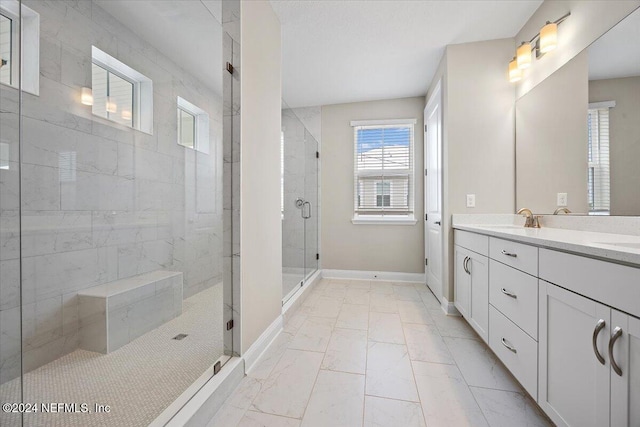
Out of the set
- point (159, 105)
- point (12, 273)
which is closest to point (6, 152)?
point (12, 273)

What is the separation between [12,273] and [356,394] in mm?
1575

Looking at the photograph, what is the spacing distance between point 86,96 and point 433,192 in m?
3.02

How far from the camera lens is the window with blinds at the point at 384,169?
3701mm

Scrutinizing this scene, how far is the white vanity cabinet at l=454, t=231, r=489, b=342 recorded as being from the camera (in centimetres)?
178

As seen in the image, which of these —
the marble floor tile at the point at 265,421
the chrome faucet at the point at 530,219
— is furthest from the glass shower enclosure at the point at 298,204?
the chrome faucet at the point at 530,219

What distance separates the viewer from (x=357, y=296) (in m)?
3.06

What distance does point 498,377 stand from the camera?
154 cm

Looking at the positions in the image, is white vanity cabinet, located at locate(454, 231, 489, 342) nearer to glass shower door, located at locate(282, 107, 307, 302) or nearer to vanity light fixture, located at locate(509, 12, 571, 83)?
vanity light fixture, located at locate(509, 12, 571, 83)

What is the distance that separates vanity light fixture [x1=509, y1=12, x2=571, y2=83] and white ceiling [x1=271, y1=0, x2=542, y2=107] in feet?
0.80

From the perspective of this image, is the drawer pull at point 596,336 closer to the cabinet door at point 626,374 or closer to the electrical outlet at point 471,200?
the cabinet door at point 626,374

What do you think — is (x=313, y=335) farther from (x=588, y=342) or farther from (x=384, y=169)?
(x=384, y=169)

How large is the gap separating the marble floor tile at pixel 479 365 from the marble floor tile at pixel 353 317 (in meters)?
0.66

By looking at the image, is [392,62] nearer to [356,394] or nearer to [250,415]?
[356,394]

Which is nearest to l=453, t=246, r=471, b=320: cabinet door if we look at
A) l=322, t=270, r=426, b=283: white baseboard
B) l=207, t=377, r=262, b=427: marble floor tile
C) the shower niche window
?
l=322, t=270, r=426, b=283: white baseboard
